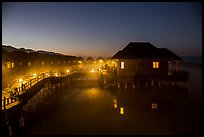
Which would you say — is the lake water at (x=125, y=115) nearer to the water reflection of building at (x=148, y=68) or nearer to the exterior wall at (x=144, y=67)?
the water reflection of building at (x=148, y=68)

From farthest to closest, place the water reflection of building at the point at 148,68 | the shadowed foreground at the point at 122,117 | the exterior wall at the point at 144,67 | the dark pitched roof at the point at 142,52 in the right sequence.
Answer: the dark pitched roof at the point at 142,52 < the exterior wall at the point at 144,67 < the water reflection of building at the point at 148,68 < the shadowed foreground at the point at 122,117

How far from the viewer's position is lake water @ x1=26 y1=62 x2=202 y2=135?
15.9 meters

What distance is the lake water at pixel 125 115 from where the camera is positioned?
15875 mm

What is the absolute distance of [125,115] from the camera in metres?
19.5

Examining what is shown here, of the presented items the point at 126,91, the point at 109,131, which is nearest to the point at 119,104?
the point at 126,91

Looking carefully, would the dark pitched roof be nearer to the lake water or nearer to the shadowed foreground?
the lake water

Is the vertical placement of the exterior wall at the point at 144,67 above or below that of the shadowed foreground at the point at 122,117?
above

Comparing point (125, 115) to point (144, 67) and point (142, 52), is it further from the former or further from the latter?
point (142, 52)

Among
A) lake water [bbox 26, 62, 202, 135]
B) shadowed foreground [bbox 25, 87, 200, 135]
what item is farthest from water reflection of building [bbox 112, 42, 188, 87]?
shadowed foreground [bbox 25, 87, 200, 135]

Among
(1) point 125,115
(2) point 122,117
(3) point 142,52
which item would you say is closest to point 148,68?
(3) point 142,52

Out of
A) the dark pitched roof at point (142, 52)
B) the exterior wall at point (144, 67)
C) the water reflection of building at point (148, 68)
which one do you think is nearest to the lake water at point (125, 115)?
the water reflection of building at point (148, 68)

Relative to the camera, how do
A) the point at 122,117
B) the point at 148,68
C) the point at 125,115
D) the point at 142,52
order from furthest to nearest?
the point at 142,52, the point at 148,68, the point at 125,115, the point at 122,117

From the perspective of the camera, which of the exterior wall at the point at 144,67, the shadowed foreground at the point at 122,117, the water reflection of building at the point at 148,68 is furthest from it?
the exterior wall at the point at 144,67

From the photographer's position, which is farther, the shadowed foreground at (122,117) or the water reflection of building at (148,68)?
the water reflection of building at (148,68)
